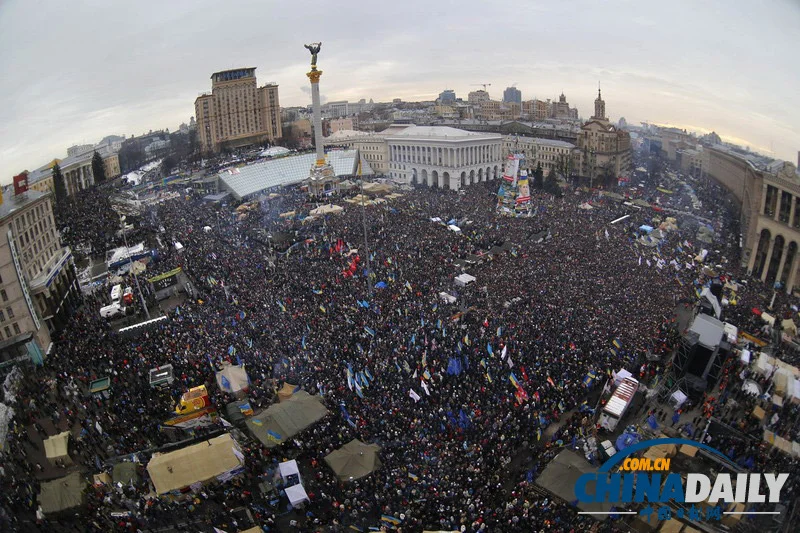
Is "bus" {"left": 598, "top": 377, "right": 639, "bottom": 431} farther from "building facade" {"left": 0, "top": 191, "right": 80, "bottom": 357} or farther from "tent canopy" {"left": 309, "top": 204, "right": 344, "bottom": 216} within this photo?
"tent canopy" {"left": 309, "top": 204, "right": 344, "bottom": 216}

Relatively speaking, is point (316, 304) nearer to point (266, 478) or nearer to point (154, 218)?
point (266, 478)

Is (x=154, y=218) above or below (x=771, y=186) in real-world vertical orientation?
below

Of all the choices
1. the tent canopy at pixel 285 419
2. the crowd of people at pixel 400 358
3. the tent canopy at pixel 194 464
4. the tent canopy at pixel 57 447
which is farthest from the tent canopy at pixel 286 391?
the tent canopy at pixel 57 447

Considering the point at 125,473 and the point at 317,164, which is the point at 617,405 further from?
the point at 317,164

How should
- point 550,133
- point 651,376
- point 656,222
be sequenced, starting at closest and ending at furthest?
point 651,376, point 656,222, point 550,133

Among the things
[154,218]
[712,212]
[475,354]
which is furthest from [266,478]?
[712,212]

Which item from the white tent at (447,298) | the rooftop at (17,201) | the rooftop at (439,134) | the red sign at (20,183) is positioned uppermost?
the red sign at (20,183)

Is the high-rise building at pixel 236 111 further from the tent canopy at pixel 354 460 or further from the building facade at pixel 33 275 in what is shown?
the tent canopy at pixel 354 460
